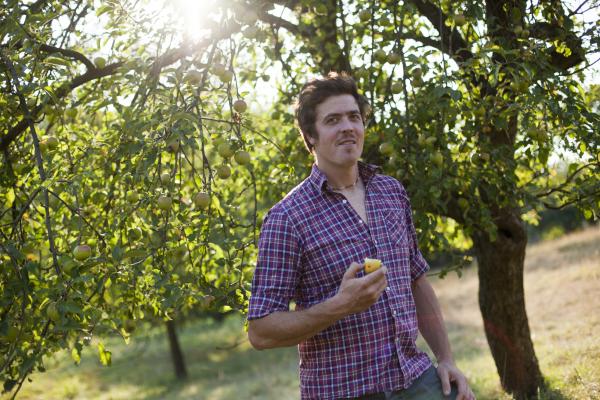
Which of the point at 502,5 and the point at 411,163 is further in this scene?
the point at 502,5

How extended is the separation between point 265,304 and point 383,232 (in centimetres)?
47

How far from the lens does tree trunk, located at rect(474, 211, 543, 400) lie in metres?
5.04

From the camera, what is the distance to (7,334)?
283 centimetres

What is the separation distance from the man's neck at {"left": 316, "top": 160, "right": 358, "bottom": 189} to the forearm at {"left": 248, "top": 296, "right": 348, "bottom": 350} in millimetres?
503

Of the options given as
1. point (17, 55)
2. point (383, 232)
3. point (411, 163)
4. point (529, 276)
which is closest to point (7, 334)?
point (17, 55)

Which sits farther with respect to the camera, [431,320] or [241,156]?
[241,156]

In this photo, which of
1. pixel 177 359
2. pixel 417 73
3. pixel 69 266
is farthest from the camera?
pixel 177 359

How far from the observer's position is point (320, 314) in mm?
1959

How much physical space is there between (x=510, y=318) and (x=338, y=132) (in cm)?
333

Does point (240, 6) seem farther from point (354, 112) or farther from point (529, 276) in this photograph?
point (529, 276)

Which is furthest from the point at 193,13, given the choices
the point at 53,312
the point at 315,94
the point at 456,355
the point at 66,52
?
the point at 456,355

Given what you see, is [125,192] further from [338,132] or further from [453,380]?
[453,380]

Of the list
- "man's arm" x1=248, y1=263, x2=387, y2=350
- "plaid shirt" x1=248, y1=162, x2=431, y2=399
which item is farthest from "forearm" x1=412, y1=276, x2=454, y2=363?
"man's arm" x1=248, y1=263, x2=387, y2=350

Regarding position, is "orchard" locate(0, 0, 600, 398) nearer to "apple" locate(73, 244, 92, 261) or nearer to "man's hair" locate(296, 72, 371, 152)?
"apple" locate(73, 244, 92, 261)
